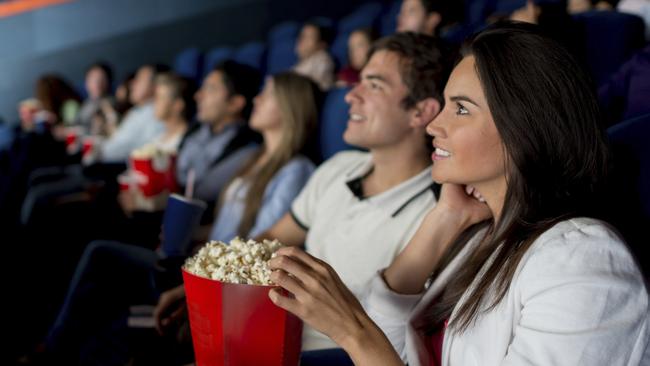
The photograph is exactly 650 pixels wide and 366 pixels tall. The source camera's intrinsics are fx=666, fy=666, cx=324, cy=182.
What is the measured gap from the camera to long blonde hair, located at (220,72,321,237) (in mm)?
1615

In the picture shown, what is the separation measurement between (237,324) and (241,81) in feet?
5.28

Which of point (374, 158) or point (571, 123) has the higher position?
point (571, 123)

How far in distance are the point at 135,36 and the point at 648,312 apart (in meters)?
4.80

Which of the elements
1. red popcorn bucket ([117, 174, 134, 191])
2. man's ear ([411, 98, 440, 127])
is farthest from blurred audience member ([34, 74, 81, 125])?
man's ear ([411, 98, 440, 127])

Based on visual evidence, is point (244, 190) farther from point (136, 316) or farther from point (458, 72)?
point (458, 72)

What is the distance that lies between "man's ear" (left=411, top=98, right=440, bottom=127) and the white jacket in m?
0.54

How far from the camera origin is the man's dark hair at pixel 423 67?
1198mm

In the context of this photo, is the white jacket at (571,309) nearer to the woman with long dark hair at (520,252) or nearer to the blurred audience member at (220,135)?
the woman with long dark hair at (520,252)

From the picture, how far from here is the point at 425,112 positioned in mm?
1191

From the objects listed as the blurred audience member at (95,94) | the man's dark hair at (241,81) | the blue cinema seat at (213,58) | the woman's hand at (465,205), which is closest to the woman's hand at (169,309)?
the woman's hand at (465,205)

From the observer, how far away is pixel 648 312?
610 mm

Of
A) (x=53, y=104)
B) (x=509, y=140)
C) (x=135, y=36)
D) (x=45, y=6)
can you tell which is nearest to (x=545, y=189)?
(x=509, y=140)

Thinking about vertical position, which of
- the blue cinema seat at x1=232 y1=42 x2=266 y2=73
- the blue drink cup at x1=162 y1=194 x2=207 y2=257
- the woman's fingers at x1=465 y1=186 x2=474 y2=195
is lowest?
the blue cinema seat at x1=232 y1=42 x2=266 y2=73

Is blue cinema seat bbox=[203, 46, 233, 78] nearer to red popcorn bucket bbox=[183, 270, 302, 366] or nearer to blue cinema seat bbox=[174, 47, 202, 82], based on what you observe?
blue cinema seat bbox=[174, 47, 202, 82]
